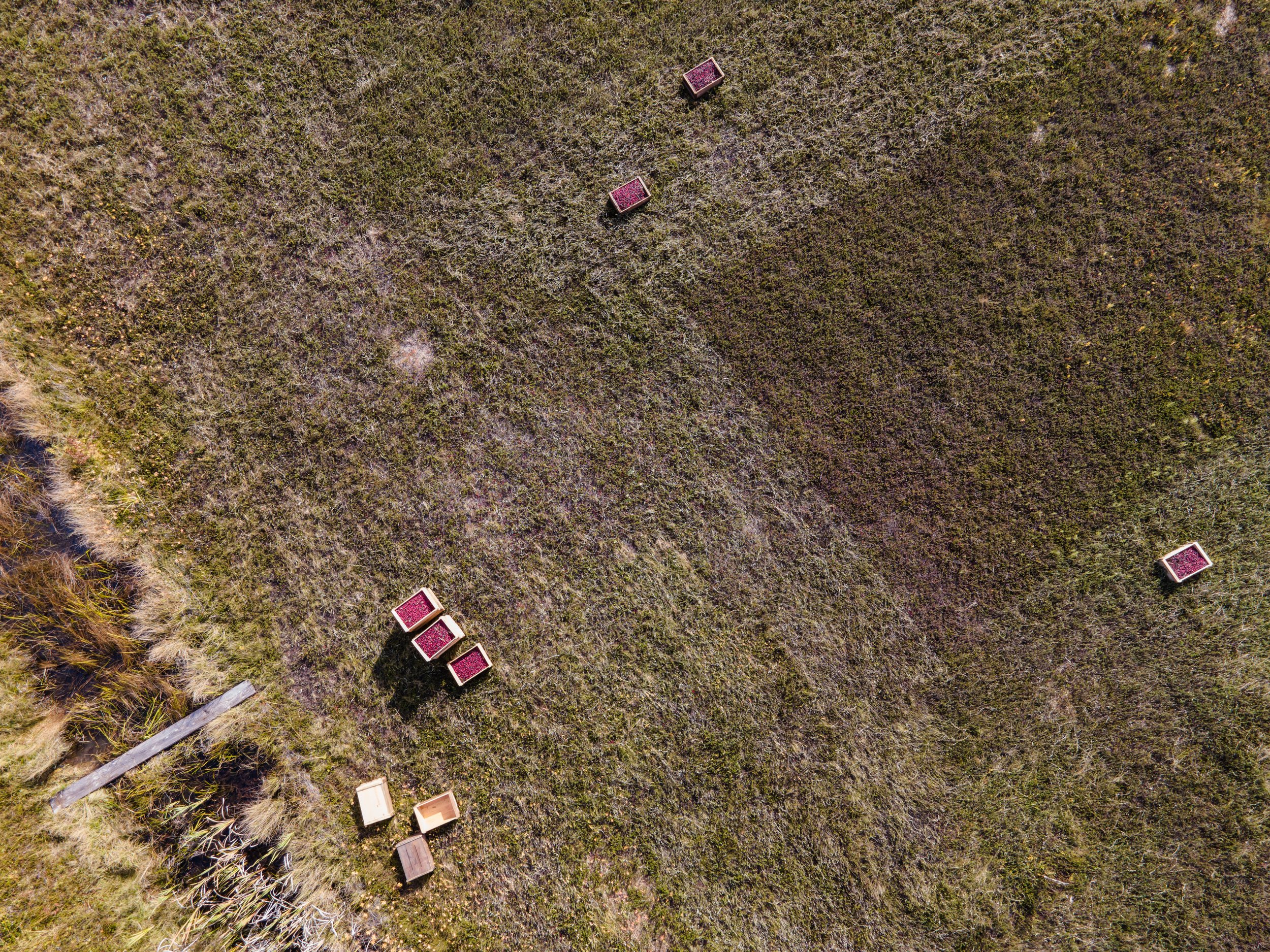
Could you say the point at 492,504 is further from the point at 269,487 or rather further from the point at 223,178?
the point at 223,178

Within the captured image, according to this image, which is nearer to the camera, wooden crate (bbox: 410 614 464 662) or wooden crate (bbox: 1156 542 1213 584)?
wooden crate (bbox: 410 614 464 662)

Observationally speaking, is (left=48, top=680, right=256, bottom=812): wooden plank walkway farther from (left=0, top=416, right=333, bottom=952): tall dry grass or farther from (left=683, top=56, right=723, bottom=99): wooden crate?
(left=683, top=56, right=723, bottom=99): wooden crate

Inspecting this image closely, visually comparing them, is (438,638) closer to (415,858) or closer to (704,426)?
(415,858)

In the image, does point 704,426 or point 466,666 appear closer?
point 466,666

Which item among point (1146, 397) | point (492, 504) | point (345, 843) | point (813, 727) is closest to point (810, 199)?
point (1146, 397)

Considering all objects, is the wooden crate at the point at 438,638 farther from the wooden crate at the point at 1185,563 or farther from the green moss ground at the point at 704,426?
the wooden crate at the point at 1185,563

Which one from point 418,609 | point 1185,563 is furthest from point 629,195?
point 1185,563

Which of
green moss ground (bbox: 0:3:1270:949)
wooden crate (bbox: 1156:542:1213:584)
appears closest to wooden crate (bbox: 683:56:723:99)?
green moss ground (bbox: 0:3:1270:949)
